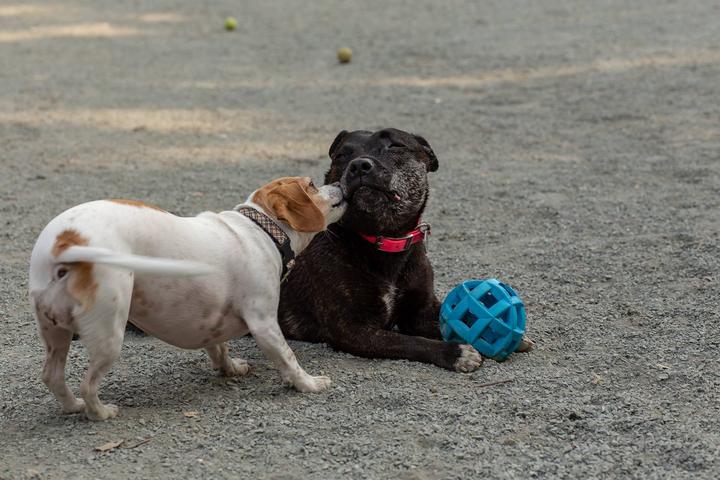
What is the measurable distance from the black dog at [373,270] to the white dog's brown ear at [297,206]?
41 centimetres

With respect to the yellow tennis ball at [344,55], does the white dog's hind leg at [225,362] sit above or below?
above

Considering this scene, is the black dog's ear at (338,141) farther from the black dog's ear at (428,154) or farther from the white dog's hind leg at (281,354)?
the white dog's hind leg at (281,354)

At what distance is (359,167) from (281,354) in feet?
3.52

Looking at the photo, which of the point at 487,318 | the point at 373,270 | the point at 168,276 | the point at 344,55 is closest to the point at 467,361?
the point at 487,318

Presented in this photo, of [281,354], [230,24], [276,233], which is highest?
[276,233]

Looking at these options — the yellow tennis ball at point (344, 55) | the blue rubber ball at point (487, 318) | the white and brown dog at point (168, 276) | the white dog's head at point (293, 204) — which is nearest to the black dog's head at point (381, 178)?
the white and brown dog at point (168, 276)

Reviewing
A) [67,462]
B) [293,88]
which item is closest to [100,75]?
[293,88]

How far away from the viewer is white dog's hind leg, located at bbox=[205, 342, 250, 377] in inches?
174

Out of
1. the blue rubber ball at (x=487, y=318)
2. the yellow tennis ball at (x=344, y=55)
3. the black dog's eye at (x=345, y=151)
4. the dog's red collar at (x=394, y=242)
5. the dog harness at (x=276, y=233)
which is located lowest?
the yellow tennis ball at (x=344, y=55)

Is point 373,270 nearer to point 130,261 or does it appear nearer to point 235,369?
→ point 235,369

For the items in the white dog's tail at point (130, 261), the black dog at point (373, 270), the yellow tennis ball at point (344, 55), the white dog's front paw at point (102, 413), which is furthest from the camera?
the yellow tennis ball at point (344, 55)

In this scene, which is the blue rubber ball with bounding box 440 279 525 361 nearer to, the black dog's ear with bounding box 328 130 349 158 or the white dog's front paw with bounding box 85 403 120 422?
the black dog's ear with bounding box 328 130 349 158

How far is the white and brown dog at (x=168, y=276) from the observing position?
3600 mm

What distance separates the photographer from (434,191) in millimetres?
7578
